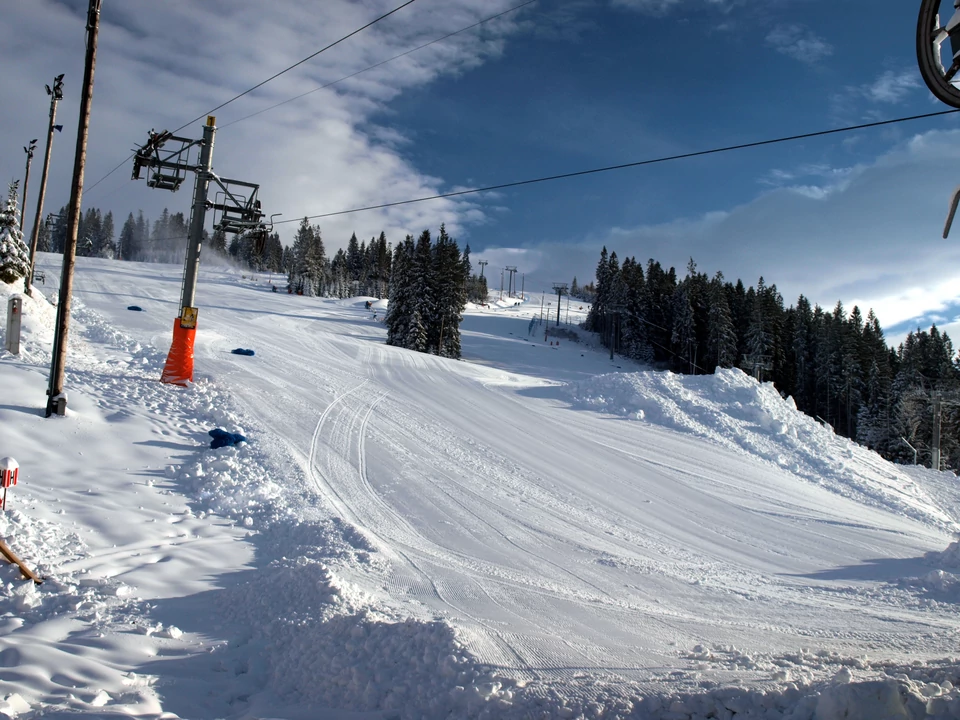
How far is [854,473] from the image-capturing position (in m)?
16.1

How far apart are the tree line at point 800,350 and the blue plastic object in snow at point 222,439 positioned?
5089 cm

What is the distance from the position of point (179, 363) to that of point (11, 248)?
47.7 ft

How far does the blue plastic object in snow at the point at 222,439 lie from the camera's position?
10875 mm

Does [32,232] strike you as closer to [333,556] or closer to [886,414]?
[333,556]

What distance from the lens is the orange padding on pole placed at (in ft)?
45.4

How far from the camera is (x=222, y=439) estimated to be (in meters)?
11.0

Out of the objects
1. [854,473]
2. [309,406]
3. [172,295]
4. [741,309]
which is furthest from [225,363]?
[741,309]

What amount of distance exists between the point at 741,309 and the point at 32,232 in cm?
7116

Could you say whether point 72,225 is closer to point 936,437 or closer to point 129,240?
point 936,437

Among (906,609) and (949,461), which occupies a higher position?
(906,609)

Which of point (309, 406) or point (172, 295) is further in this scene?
point (172, 295)

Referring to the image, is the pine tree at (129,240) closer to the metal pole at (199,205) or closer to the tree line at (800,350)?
the tree line at (800,350)

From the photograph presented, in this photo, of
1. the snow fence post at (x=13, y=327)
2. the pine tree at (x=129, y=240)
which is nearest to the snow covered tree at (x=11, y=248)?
the snow fence post at (x=13, y=327)

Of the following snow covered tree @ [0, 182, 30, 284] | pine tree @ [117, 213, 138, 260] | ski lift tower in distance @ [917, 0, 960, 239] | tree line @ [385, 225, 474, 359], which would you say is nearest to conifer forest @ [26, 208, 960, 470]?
tree line @ [385, 225, 474, 359]
